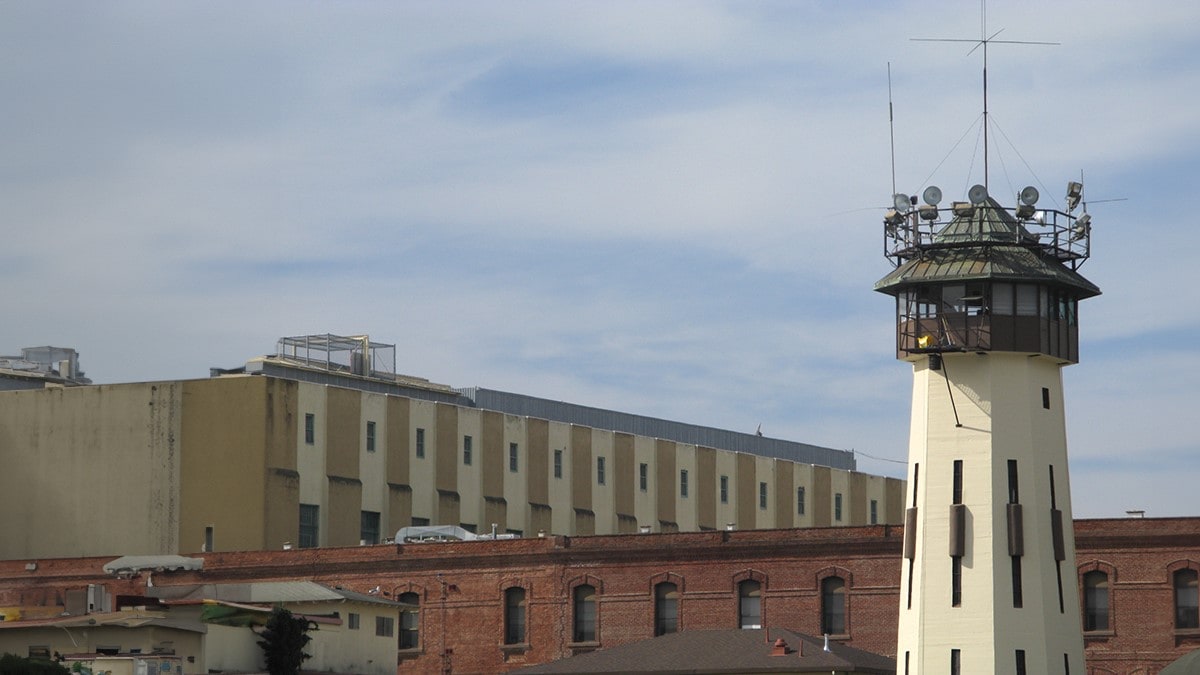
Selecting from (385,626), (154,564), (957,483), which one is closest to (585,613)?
(385,626)

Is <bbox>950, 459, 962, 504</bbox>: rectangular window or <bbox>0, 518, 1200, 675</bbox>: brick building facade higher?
<bbox>950, 459, 962, 504</bbox>: rectangular window

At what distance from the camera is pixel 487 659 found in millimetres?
83875

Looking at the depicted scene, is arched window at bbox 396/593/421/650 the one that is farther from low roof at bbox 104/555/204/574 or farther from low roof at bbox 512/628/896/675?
low roof at bbox 512/628/896/675

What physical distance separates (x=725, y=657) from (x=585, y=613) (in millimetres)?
16067

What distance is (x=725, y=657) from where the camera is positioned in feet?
221

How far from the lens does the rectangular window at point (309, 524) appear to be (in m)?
95.8

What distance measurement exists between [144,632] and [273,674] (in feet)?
14.7

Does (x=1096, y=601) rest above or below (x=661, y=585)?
below

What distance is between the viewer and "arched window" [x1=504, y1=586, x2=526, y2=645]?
8375cm

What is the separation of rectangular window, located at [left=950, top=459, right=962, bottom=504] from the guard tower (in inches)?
1.0

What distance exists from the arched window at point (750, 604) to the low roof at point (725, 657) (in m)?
8.85

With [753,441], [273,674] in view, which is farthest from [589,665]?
[753,441]

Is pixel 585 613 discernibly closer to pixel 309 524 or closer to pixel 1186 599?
pixel 309 524

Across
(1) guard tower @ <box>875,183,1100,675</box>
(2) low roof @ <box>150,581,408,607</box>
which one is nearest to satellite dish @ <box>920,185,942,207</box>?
(1) guard tower @ <box>875,183,1100,675</box>
